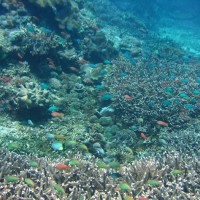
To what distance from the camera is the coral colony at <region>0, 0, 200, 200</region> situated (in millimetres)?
4738

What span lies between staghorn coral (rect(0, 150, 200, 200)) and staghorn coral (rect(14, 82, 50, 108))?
2.44 metres

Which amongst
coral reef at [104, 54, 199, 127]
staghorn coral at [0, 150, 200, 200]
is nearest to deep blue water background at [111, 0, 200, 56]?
coral reef at [104, 54, 199, 127]

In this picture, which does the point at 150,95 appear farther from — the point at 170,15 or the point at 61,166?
the point at 170,15

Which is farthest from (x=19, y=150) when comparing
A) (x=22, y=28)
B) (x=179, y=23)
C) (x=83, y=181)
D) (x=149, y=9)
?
(x=179, y=23)

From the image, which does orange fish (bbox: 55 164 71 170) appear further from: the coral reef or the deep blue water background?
the deep blue water background

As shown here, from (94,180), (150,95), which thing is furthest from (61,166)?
(150,95)

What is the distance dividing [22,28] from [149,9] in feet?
99.0

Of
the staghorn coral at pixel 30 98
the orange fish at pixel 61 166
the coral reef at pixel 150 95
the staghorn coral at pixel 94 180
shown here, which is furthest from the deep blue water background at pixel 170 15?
the orange fish at pixel 61 166

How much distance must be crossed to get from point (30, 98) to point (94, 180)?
158 inches

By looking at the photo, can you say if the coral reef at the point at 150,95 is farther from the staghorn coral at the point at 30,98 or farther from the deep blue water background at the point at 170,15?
the deep blue water background at the point at 170,15

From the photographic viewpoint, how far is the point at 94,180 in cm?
483

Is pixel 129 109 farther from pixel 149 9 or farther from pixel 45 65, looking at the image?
pixel 149 9

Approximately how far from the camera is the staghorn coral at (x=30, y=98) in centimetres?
770

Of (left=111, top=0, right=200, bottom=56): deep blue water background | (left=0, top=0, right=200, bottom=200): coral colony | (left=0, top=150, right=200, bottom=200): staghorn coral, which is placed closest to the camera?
(left=0, top=150, right=200, bottom=200): staghorn coral
